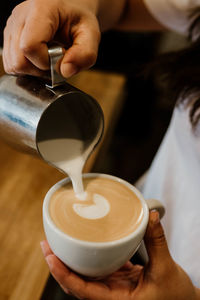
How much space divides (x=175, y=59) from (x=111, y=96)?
51cm

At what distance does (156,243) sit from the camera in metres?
0.66

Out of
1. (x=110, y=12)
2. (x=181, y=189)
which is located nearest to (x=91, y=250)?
(x=181, y=189)

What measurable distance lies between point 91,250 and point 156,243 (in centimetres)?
14

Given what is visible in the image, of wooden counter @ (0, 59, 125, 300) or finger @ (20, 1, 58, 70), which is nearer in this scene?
finger @ (20, 1, 58, 70)

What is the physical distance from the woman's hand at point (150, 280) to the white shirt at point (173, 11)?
0.70 m

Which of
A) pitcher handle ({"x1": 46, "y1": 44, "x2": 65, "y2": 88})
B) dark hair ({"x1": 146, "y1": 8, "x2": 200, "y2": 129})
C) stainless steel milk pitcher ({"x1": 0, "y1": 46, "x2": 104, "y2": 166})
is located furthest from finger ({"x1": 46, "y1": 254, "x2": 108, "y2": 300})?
dark hair ({"x1": 146, "y1": 8, "x2": 200, "y2": 129})

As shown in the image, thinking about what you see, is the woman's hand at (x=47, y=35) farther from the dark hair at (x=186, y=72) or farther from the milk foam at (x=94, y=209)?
the dark hair at (x=186, y=72)

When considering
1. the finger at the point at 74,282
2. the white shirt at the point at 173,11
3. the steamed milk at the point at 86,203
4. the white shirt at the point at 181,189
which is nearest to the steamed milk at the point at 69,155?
the steamed milk at the point at 86,203

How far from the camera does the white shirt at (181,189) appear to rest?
0.89 meters

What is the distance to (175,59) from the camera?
1.07 metres

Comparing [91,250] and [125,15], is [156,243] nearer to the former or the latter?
[91,250]

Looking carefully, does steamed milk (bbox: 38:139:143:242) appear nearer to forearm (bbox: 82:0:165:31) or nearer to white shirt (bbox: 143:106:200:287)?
white shirt (bbox: 143:106:200:287)

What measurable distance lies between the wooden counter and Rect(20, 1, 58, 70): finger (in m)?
0.46

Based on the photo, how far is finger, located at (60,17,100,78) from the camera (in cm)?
61
